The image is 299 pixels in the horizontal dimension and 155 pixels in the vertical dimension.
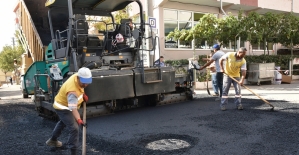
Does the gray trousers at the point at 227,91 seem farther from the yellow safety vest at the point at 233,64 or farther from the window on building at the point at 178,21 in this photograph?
the window on building at the point at 178,21

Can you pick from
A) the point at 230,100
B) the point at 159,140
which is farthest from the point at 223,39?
the point at 159,140

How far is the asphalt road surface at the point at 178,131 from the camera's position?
3.93 m

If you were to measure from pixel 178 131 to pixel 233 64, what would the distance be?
2560mm

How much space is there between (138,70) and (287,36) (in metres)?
10.2

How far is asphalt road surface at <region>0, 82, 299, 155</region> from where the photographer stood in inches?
155

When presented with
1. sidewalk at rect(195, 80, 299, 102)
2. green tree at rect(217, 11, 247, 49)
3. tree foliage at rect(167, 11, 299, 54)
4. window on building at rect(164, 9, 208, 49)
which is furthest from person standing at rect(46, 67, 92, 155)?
window on building at rect(164, 9, 208, 49)

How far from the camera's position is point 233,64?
6.50 m

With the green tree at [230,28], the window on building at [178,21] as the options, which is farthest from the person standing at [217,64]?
the window on building at [178,21]

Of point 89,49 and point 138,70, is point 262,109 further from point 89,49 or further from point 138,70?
point 89,49

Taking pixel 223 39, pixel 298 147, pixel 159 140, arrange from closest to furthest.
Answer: pixel 298 147 → pixel 159 140 → pixel 223 39

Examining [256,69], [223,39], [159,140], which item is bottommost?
[159,140]

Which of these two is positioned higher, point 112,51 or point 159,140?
point 112,51

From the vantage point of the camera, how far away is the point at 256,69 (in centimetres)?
1283

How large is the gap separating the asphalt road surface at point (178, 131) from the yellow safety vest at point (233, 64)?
3.01 ft
